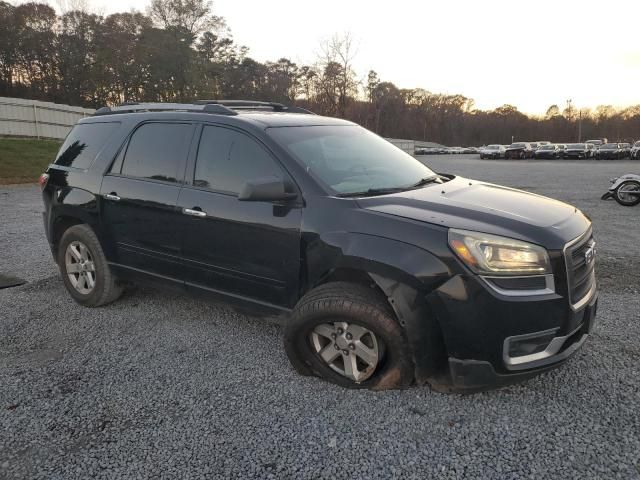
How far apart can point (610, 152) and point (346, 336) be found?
47.0m

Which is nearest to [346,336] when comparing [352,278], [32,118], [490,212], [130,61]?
[352,278]

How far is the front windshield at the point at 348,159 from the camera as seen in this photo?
3267 millimetres

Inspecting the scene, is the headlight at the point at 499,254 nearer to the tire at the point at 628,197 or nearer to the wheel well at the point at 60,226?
the wheel well at the point at 60,226

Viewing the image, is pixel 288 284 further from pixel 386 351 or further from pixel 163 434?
pixel 163 434

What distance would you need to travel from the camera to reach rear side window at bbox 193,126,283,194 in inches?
130

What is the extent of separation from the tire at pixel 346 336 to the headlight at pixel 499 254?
0.58 meters

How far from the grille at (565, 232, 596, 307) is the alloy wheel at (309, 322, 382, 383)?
45.3 inches

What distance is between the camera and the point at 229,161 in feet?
11.3

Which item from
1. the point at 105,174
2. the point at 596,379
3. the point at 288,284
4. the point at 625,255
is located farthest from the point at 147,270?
the point at 625,255

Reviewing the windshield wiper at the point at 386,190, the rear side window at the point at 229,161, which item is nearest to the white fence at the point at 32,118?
the rear side window at the point at 229,161

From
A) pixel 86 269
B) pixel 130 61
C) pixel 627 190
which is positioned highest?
pixel 130 61

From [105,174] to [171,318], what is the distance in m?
1.41

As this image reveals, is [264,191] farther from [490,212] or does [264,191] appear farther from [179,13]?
[179,13]

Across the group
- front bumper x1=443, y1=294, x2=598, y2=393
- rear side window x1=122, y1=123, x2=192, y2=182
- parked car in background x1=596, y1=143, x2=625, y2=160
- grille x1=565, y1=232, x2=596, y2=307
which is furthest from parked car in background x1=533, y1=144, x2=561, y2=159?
front bumper x1=443, y1=294, x2=598, y2=393
